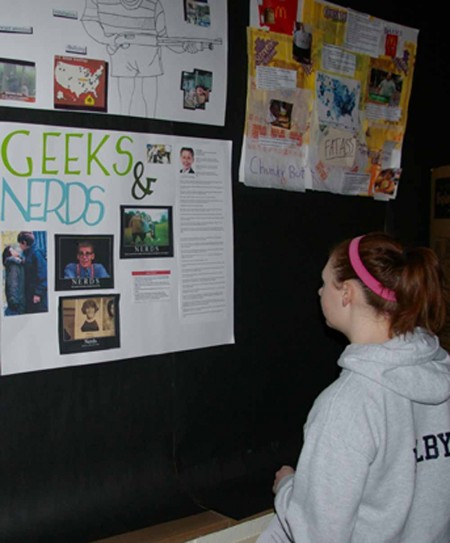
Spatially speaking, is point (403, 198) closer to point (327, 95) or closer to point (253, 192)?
point (327, 95)

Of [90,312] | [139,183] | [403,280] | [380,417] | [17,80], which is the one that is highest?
[17,80]

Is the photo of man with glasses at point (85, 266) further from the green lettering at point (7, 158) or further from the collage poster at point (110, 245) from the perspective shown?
the green lettering at point (7, 158)

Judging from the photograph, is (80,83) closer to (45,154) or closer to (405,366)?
(45,154)

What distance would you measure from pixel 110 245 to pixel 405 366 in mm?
665

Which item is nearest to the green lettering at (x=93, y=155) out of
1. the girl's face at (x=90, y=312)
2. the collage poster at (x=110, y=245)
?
the collage poster at (x=110, y=245)

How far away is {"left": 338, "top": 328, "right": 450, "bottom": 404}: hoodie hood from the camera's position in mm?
1175

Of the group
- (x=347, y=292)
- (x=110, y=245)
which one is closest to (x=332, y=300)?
(x=347, y=292)

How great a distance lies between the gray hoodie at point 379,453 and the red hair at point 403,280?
4 cm

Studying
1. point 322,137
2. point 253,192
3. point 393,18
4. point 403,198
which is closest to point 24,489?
point 253,192

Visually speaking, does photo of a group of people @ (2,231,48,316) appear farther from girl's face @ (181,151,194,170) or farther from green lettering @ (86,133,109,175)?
girl's face @ (181,151,194,170)

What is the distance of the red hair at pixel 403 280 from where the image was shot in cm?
121

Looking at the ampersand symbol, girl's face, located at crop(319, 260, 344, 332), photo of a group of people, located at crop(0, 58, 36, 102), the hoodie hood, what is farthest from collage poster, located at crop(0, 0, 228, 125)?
the hoodie hood

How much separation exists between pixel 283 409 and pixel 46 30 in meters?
1.12

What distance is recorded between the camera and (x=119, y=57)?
1450mm
